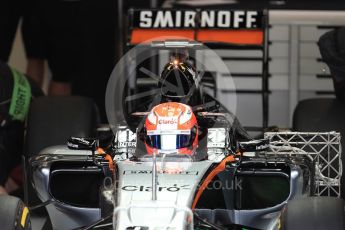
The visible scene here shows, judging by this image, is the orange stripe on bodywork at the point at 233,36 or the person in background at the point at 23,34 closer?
the orange stripe on bodywork at the point at 233,36

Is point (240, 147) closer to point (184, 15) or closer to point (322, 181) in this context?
point (322, 181)

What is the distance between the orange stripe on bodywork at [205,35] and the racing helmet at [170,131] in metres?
1.47

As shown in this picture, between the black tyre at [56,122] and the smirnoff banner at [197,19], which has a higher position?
the smirnoff banner at [197,19]

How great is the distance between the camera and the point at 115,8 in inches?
355

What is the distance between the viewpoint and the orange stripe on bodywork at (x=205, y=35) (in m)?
7.34

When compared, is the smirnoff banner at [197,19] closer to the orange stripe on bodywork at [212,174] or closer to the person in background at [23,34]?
the person in background at [23,34]

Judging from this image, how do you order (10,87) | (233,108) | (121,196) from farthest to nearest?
1. (233,108)
2. (10,87)
3. (121,196)

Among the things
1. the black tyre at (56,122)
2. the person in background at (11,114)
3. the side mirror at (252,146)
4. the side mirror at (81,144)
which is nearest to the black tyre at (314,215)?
the side mirror at (252,146)

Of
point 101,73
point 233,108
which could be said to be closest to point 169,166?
point 233,108

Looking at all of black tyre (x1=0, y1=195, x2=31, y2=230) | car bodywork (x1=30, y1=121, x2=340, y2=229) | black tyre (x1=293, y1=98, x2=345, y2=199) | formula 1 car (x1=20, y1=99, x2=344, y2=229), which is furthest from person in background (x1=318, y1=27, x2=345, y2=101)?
black tyre (x1=0, y1=195, x2=31, y2=230)

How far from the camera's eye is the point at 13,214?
5.27 m

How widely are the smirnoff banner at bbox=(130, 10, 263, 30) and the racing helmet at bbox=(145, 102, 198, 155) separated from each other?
62.2 inches

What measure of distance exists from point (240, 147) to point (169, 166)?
0.37 metres

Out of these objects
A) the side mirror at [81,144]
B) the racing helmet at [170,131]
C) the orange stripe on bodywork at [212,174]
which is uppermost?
the racing helmet at [170,131]
